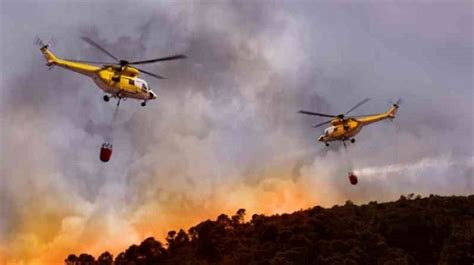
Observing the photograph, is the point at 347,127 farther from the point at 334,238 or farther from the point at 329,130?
the point at 334,238

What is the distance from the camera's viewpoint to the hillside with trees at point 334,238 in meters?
106

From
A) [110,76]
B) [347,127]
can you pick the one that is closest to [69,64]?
[110,76]

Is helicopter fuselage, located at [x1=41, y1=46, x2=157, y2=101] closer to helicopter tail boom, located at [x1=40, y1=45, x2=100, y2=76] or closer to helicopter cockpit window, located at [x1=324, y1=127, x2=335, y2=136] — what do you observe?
helicopter tail boom, located at [x1=40, y1=45, x2=100, y2=76]

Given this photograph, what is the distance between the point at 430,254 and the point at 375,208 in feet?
78.5

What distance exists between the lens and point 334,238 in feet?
376

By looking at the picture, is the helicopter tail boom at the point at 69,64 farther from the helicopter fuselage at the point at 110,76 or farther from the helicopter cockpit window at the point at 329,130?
the helicopter cockpit window at the point at 329,130

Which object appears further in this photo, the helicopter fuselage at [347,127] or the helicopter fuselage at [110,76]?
the helicopter fuselage at [347,127]

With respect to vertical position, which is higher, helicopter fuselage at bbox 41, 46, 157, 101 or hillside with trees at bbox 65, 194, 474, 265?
helicopter fuselage at bbox 41, 46, 157, 101

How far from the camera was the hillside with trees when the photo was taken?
10638 cm

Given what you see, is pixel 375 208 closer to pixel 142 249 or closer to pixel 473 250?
pixel 473 250

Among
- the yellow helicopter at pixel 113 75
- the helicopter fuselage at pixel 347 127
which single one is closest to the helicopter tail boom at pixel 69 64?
the yellow helicopter at pixel 113 75

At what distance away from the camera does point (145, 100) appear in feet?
279

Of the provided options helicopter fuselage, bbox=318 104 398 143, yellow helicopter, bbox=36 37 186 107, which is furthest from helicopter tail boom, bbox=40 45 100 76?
helicopter fuselage, bbox=318 104 398 143

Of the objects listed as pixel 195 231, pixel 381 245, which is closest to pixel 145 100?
pixel 381 245
